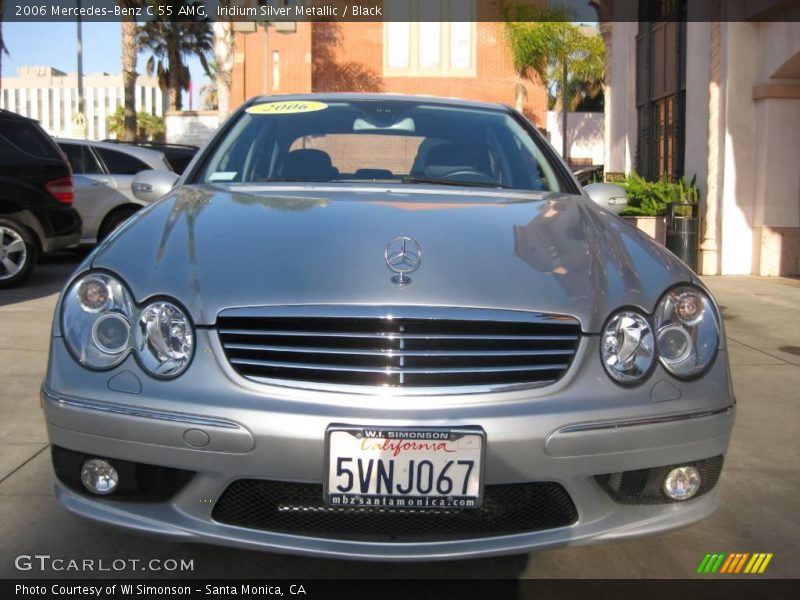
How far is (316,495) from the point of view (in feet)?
7.41

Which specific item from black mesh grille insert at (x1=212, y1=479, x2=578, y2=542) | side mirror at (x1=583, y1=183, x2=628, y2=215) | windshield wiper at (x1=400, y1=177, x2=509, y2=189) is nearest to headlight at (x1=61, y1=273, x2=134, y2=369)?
black mesh grille insert at (x1=212, y1=479, x2=578, y2=542)

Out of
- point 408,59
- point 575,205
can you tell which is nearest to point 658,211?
point 575,205

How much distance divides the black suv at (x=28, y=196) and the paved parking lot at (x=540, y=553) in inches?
151

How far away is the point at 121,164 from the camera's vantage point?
11805 mm

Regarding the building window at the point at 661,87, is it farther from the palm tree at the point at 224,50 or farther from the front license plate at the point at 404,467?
the palm tree at the point at 224,50

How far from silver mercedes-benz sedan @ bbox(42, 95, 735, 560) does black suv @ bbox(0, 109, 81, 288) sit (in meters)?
7.00

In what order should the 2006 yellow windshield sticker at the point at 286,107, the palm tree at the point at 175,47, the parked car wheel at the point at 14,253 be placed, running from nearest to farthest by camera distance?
1. the 2006 yellow windshield sticker at the point at 286,107
2. the parked car wheel at the point at 14,253
3. the palm tree at the point at 175,47

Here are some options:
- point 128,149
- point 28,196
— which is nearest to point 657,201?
point 128,149

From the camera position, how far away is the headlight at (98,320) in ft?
7.78

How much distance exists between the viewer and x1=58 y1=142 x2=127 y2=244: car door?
1153 centimetres

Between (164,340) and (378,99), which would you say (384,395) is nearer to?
(164,340)

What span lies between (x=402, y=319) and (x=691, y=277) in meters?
0.91

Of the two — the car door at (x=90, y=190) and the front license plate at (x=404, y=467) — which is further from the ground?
the car door at (x=90, y=190)

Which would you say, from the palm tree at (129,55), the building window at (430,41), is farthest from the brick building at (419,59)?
the palm tree at (129,55)
